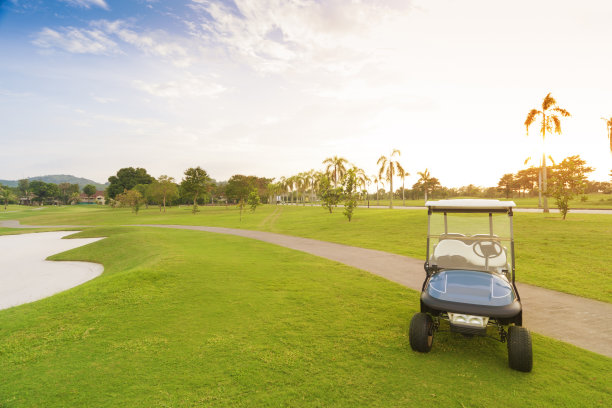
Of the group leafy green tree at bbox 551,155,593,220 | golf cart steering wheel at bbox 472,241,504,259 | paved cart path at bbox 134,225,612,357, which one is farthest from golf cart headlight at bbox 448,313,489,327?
leafy green tree at bbox 551,155,593,220

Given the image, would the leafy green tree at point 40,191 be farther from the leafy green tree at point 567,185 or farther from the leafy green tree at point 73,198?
the leafy green tree at point 567,185

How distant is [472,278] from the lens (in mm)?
5230

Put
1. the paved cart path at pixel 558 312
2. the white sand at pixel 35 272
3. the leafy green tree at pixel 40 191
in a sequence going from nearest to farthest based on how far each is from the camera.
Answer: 1. the paved cart path at pixel 558 312
2. the white sand at pixel 35 272
3. the leafy green tree at pixel 40 191

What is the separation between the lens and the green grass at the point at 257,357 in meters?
4.23

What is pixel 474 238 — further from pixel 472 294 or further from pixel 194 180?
pixel 194 180

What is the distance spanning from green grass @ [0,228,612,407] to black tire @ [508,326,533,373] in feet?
0.57

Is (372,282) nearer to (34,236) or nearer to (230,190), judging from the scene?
(34,236)

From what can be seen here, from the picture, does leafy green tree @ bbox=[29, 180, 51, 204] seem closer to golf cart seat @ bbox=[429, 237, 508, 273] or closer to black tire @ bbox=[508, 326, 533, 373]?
golf cart seat @ bbox=[429, 237, 508, 273]

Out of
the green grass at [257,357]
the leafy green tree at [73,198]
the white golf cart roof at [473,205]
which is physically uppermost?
the leafy green tree at [73,198]

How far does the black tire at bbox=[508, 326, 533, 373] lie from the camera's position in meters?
4.62

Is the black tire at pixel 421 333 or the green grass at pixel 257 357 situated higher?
the black tire at pixel 421 333

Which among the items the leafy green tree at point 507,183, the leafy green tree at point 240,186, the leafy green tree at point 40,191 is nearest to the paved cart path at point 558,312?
the leafy green tree at point 240,186

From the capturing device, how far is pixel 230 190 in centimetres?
9731

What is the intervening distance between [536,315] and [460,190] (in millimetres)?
141046
